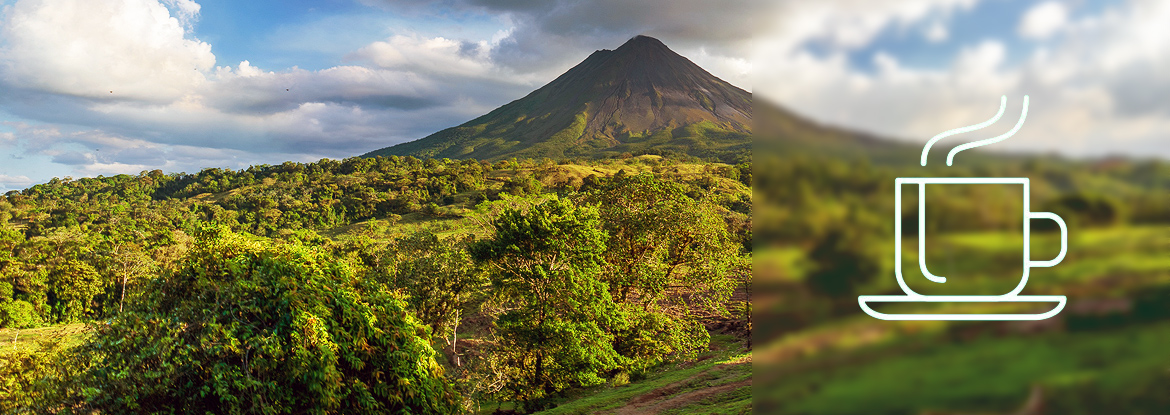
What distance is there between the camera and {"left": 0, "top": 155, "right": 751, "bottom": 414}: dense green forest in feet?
23.7

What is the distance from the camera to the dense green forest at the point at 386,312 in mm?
7211

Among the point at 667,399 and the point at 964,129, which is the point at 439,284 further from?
the point at 964,129

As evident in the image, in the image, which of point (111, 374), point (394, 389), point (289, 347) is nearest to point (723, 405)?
point (394, 389)

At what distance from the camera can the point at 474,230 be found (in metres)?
56.4

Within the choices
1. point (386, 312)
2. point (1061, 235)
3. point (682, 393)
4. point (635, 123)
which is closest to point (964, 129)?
point (1061, 235)

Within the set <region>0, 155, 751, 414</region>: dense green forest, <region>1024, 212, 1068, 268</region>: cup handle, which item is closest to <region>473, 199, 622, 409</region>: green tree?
<region>0, 155, 751, 414</region>: dense green forest

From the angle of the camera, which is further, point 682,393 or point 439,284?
point 439,284

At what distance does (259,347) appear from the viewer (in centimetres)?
711

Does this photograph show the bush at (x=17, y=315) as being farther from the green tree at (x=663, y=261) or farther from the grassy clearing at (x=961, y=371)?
the grassy clearing at (x=961, y=371)

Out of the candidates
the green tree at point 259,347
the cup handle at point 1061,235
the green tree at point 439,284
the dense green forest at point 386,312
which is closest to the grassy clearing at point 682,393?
the dense green forest at point 386,312

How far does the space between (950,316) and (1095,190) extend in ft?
2.77

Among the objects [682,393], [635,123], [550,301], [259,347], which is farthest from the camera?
[635,123]

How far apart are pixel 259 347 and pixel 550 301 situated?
9.50 m

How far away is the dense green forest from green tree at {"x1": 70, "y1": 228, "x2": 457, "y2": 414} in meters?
0.03
